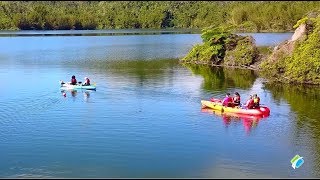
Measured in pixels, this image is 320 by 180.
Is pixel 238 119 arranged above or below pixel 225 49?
below

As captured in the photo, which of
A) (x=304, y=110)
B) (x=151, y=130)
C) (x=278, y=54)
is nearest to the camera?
(x=151, y=130)

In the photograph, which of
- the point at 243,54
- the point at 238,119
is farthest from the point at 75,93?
the point at 243,54

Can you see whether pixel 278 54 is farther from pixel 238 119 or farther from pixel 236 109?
pixel 238 119

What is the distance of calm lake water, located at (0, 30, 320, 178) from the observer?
2225 cm

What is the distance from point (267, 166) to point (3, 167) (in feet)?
38.6

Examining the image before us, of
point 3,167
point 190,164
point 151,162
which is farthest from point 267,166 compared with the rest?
point 3,167

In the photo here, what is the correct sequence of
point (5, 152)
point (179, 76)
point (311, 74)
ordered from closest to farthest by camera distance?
1. point (5, 152)
2. point (311, 74)
3. point (179, 76)

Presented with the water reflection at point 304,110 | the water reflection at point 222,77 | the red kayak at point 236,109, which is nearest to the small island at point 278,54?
the water reflection at point 304,110

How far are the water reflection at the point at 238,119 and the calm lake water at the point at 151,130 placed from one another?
0.20 ft

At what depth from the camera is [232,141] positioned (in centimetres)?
2639

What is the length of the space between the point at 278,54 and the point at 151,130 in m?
22.1

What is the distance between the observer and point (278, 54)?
4659cm

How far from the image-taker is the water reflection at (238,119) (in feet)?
97.4

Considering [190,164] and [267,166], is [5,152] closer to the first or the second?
[190,164]
